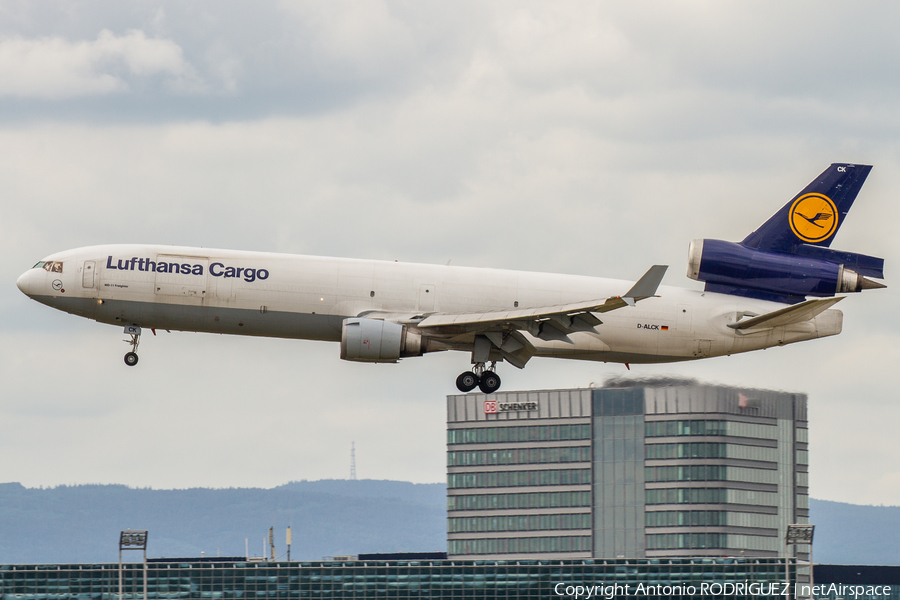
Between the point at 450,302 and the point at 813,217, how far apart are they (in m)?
20.3

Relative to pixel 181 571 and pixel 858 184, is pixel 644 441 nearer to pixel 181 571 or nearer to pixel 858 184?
pixel 181 571

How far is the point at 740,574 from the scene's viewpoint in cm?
11888

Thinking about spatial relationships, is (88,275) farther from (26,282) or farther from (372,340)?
(372,340)

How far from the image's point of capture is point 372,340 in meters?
63.6

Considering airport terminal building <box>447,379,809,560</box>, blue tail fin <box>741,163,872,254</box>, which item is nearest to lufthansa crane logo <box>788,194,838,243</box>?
blue tail fin <box>741,163,872,254</box>

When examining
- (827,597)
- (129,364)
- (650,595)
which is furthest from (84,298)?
(827,597)

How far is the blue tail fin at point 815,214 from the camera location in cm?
7056

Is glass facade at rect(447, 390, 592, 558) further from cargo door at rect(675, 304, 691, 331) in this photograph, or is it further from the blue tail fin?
cargo door at rect(675, 304, 691, 331)

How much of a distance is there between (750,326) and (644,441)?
9640 centimetres

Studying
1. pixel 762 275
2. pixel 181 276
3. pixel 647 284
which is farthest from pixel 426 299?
pixel 762 275

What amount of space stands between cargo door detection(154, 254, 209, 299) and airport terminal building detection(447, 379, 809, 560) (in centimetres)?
9548

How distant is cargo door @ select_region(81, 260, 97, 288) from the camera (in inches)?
2596

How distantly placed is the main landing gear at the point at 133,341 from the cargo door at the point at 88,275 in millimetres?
2925

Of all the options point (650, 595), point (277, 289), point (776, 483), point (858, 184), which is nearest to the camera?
point (277, 289)
